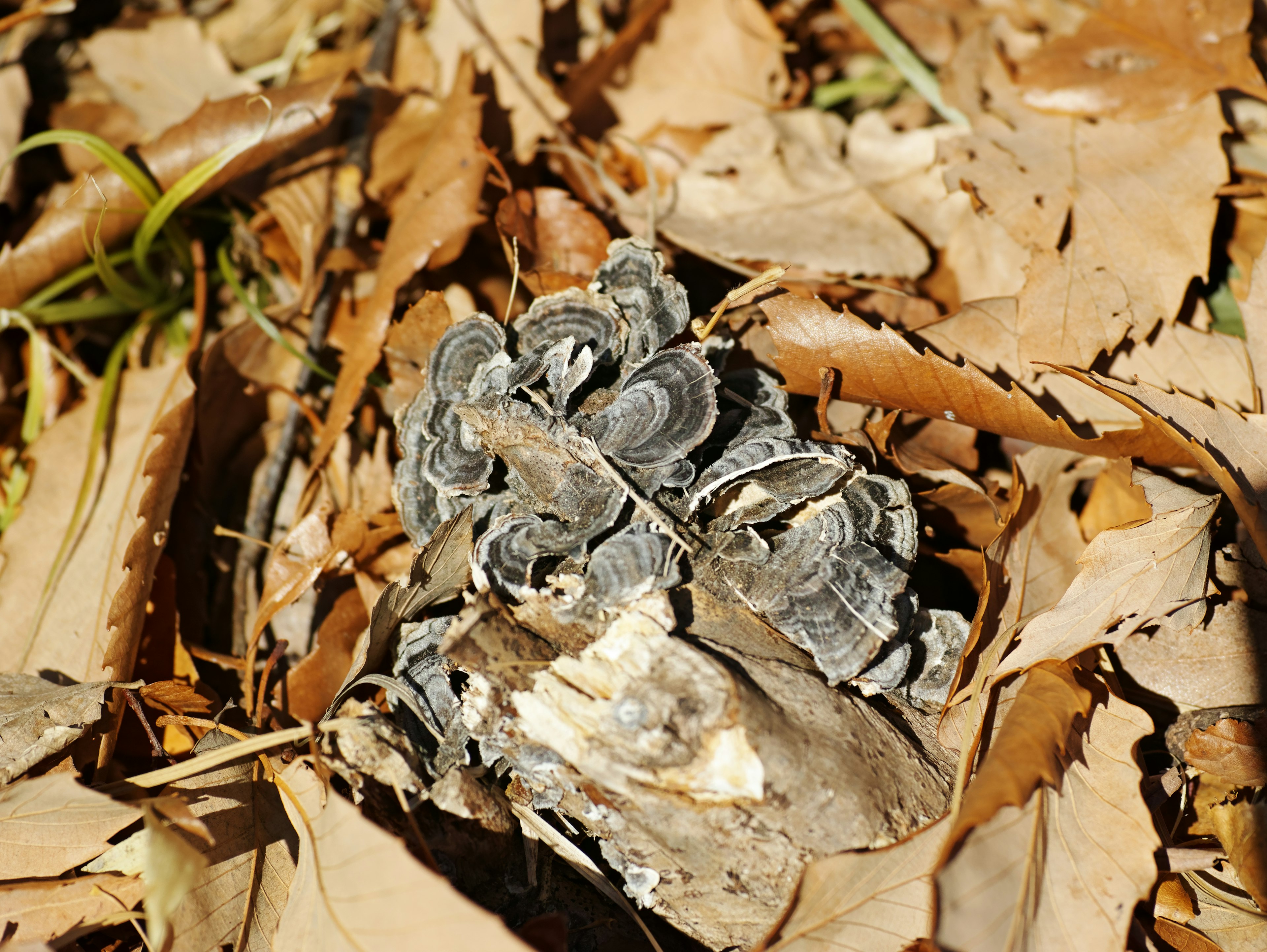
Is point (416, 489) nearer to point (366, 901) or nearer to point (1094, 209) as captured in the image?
point (366, 901)

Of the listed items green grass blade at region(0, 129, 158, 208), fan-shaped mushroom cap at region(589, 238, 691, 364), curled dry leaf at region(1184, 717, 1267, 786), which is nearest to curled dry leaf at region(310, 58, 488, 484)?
fan-shaped mushroom cap at region(589, 238, 691, 364)

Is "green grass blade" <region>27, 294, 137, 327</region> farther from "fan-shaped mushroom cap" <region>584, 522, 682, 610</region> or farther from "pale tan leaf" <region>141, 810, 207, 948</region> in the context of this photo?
"fan-shaped mushroom cap" <region>584, 522, 682, 610</region>

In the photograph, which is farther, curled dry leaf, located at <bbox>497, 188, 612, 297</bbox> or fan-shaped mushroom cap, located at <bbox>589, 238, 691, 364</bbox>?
curled dry leaf, located at <bbox>497, 188, 612, 297</bbox>

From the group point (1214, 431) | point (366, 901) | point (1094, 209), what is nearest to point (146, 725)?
point (366, 901)

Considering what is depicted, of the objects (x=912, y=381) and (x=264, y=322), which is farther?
(x=264, y=322)

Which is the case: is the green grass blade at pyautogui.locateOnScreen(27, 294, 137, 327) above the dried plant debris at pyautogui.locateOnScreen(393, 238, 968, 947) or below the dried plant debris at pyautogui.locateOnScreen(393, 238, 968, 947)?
above

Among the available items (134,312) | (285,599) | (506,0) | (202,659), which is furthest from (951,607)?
(134,312)
